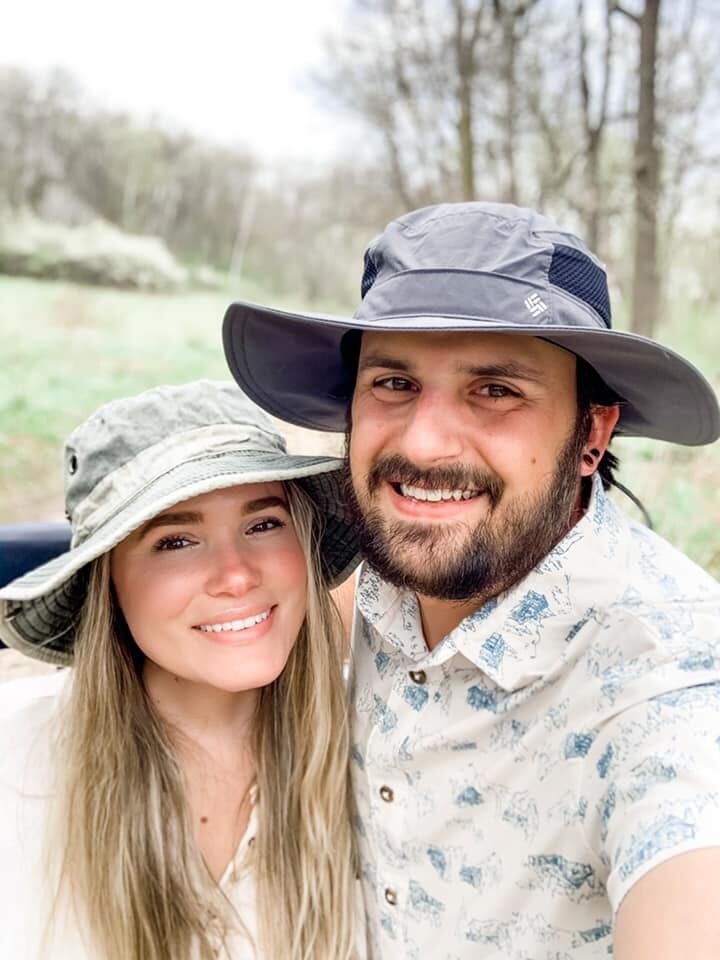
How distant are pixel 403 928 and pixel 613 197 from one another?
6876mm

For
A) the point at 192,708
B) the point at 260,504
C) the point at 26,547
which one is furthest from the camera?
the point at 26,547

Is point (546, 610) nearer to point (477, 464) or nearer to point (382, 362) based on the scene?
point (477, 464)

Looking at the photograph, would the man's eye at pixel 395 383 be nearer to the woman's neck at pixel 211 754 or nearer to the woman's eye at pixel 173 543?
the woman's eye at pixel 173 543

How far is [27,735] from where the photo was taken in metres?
1.64

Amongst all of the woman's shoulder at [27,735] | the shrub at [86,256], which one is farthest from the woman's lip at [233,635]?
the shrub at [86,256]

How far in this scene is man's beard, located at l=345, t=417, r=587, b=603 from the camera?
1.36 m

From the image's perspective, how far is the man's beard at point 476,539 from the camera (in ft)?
4.45

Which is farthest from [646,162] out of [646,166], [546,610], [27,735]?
[27,735]

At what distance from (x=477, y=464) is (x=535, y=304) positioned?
271 mm

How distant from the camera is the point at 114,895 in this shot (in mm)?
1535

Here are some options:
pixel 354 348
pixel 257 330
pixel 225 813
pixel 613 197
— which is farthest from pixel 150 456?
pixel 613 197

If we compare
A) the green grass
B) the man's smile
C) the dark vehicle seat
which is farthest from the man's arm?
the green grass

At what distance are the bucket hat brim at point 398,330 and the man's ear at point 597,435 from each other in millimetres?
41

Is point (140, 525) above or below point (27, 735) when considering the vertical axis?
above
